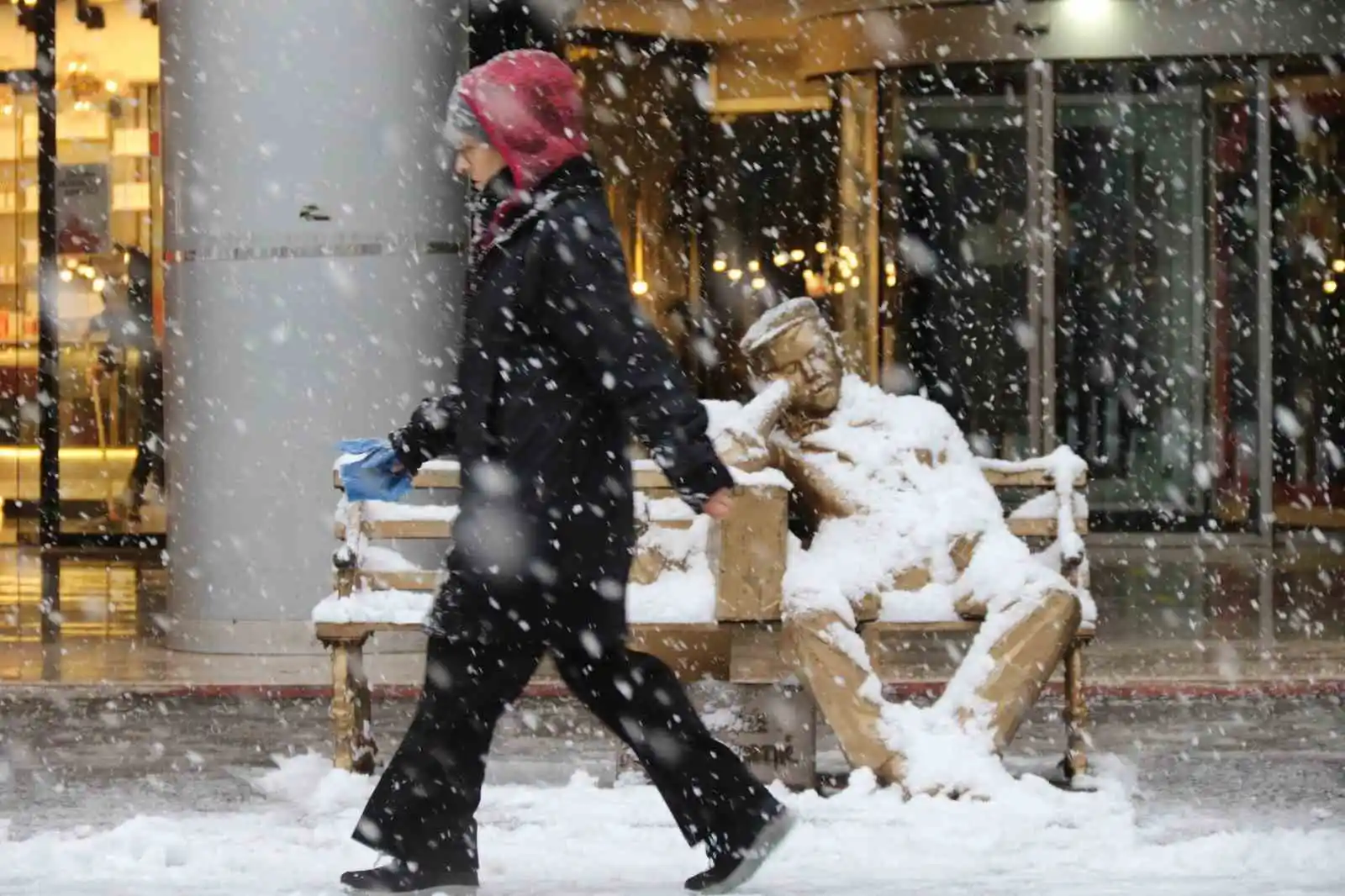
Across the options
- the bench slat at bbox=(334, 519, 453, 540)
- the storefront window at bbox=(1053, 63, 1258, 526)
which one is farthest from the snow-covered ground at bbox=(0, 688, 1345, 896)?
the storefront window at bbox=(1053, 63, 1258, 526)

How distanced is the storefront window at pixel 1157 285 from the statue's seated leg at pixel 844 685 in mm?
11099

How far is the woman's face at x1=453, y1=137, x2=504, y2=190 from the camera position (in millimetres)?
5531

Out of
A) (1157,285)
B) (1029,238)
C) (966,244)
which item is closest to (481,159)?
(1029,238)

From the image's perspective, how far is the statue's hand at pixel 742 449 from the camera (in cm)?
715

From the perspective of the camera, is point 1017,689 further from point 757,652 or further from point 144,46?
point 144,46

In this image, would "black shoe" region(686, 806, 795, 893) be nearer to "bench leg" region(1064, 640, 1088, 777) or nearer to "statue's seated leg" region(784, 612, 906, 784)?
"statue's seated leg" region(784, 612, 906, 784)

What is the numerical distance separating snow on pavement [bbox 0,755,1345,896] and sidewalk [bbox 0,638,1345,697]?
281cm

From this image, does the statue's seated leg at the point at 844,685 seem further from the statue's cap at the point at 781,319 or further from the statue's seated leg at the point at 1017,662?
the statue's cap at the point at 781,319

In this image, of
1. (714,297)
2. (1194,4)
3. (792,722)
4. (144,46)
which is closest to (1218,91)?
(1194,4)

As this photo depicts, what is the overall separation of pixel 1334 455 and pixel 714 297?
16.9 ft

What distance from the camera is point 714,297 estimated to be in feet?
68.0

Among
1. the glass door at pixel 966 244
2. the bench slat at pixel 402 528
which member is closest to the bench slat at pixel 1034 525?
the bench slat at pixel 402 528

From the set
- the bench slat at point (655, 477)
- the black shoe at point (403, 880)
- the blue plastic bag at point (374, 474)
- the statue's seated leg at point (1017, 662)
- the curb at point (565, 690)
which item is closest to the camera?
the black shoe at point (403, 880)

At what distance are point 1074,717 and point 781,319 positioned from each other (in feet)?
4.88
